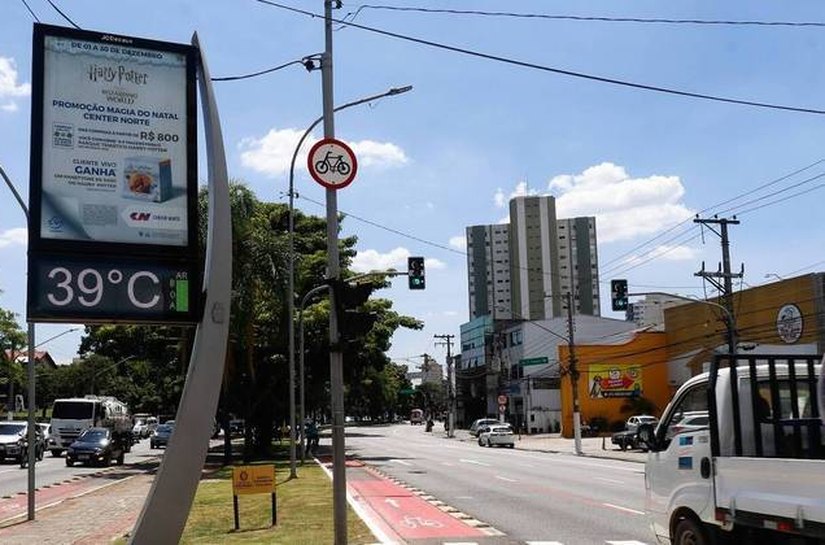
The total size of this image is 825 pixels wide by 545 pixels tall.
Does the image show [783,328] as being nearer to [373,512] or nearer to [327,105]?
[373,512]

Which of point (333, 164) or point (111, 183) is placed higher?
point (333, 164)

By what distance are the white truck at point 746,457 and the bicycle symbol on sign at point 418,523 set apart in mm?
5656

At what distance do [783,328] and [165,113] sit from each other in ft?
144

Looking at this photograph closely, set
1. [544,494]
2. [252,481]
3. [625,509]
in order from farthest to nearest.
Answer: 1. [544,494]
2. [625,509]
3. [252,481]

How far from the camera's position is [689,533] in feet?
27.6

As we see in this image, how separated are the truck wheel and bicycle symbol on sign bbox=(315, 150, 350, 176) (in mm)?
6014

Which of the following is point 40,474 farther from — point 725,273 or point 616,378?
point 616,378

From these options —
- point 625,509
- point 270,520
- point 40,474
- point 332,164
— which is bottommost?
point 40,474

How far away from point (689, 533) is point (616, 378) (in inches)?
2360

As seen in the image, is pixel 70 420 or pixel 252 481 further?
pixel 70 420

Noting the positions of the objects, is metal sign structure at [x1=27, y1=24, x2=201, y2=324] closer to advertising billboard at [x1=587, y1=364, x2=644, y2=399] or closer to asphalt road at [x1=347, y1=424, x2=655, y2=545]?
asphalt road at [x1=347, y1=424, x2=655, y2=545]

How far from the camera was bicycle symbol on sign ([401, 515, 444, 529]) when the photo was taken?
14.1 meters

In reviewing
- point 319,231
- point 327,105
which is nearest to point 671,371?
point 319,231

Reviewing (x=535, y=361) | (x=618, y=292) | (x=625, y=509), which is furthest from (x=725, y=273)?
(x=535, y=361)
